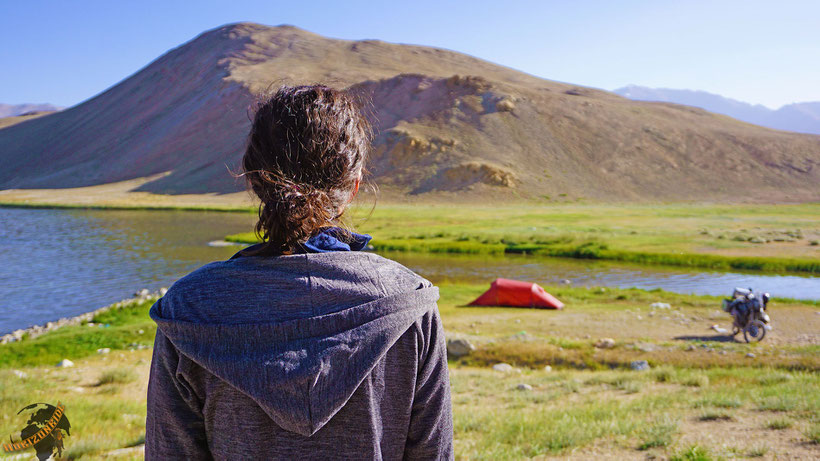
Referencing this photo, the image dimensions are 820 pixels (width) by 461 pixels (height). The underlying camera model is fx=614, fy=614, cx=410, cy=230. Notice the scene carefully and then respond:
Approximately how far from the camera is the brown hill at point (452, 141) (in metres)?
88.3

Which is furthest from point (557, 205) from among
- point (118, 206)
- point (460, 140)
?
point (118, 206)

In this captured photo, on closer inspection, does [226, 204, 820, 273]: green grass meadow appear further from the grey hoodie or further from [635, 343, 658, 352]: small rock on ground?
the grey hoodie

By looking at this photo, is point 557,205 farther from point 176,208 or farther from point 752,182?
point 176,208

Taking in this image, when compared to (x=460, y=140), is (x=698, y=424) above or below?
below

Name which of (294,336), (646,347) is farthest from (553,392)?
(294,336)

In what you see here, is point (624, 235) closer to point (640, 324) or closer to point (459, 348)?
point (640, 324)

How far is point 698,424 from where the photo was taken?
656cm

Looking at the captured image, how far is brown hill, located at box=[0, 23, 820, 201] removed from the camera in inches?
3477

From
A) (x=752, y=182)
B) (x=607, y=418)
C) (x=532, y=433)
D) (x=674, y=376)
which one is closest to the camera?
(x=532, y=433)

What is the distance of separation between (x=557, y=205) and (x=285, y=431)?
3173 inches

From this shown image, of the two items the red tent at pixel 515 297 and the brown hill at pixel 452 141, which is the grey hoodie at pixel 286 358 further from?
the brown hill at pixel 452 141

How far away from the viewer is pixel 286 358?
1608 millimetres

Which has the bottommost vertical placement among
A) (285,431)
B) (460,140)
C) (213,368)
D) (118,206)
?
(118,206)

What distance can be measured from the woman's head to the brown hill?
204ft
